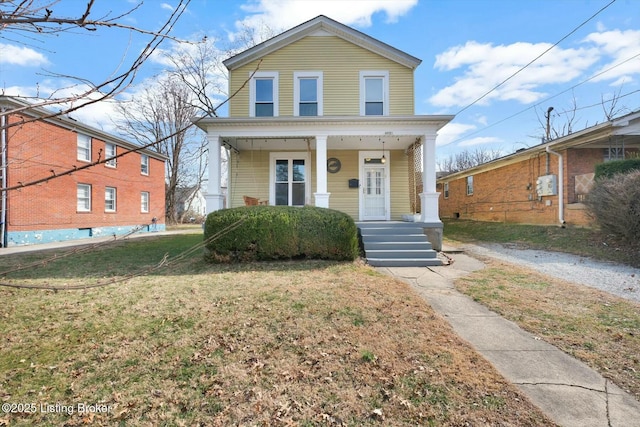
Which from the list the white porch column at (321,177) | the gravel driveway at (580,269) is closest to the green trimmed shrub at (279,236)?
the white porch column at (321,177)

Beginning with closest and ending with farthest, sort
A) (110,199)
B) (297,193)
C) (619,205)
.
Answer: (619,205), (297,193), (110,199)

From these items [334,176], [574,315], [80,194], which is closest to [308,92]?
[334,176]

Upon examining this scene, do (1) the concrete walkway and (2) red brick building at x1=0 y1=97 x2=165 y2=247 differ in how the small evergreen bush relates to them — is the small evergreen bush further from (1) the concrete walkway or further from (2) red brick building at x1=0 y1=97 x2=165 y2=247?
(2) red brick building at x1=0 y1=97 x2=165 y2=247

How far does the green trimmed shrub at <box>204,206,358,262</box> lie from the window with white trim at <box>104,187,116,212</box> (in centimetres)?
1325

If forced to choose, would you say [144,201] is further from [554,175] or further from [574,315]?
[554,175]

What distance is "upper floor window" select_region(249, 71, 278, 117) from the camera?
11.4 meters

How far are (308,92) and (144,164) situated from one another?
14.3m

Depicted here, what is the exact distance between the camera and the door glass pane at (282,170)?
11.6m

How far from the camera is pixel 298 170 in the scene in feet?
38.2

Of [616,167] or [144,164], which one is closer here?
[616,167]

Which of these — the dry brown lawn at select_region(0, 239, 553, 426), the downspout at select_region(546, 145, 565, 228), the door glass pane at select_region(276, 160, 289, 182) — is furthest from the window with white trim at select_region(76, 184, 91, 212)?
the downspout at select_region(546, 145, 565, 228)

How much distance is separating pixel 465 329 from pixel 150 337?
3.88m

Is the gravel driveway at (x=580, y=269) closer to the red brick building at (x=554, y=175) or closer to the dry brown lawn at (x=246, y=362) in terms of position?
the red brick building at (x=554, y=175)

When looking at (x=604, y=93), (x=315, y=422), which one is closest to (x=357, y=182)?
(x=315, y=422)
